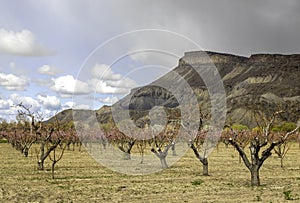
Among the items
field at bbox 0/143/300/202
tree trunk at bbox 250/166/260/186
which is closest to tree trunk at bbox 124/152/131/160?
field at bbox 0/143/300/202

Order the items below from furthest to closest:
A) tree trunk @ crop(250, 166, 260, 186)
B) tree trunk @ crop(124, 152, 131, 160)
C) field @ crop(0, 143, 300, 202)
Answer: tree trunk @ crop(124, 152, 131, 160) → tree trunk @ crop(250, 166, 260, 186) → field @ crop(0, 143, 300, 202)

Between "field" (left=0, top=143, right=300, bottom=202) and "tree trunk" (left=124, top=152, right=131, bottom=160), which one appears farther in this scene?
"tree trunk" (left=124, top=152, right=131, bottom=160)

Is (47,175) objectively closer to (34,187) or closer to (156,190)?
(34,187)

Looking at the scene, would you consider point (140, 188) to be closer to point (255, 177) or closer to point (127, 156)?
point (255, 177)

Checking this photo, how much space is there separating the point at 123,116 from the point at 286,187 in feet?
45.4

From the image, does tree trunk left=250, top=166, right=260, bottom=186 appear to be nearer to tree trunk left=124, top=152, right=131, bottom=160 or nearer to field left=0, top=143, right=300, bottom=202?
field left=0, top=143, right=300, bottom=202

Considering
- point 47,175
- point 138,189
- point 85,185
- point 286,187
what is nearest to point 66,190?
point 85,185

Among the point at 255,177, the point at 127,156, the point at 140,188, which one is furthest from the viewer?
the point at 127,156

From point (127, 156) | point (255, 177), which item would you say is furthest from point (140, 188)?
point (127, 156)

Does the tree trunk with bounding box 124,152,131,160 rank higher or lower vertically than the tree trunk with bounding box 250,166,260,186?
higher

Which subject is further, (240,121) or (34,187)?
(240,121)

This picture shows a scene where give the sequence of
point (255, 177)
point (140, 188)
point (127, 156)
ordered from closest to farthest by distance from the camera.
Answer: point (140, 188)
point (255, 177)
point (127, 156)

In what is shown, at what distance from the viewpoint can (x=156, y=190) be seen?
62.2ft

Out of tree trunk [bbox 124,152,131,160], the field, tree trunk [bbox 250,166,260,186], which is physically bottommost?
the field
